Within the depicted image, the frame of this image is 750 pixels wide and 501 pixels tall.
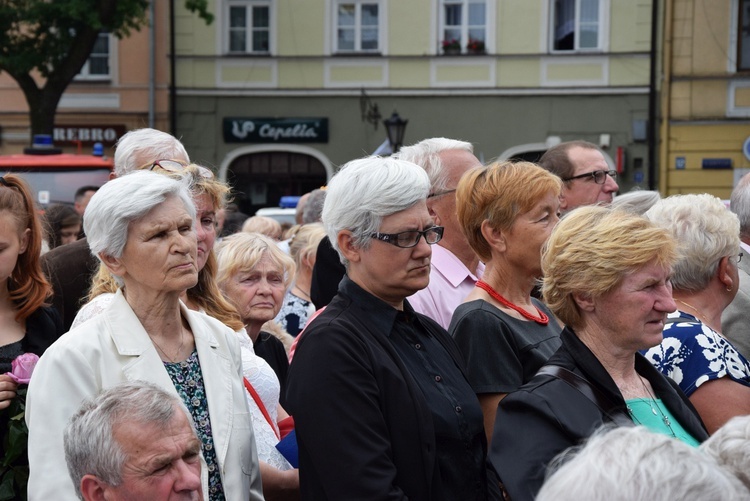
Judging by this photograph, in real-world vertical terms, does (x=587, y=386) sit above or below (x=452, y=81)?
below

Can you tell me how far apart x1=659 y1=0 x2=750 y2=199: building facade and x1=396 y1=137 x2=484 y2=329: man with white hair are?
17.3 m

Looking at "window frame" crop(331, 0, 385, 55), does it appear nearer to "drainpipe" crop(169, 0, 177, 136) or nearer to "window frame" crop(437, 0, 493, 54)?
"window frame" crop(437, 0, 493, 54)

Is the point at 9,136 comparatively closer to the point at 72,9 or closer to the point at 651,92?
the point at 72,9

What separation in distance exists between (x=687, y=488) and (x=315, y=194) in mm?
7089

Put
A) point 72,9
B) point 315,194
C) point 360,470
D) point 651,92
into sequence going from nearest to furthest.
→ point 360,470, point 315,194, point 72,9, point 651,92

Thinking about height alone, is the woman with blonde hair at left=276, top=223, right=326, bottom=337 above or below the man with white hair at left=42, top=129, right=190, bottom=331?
below

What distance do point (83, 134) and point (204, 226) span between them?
19.2 meters

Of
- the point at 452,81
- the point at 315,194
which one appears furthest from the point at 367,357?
the point at 452,81

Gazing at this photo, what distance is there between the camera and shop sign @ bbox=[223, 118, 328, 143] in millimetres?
22141

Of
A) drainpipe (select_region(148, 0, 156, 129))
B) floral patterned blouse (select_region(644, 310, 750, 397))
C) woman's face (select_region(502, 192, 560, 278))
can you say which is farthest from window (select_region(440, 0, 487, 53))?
floral patterned blouse (select_region(644, 310, 750, 397))

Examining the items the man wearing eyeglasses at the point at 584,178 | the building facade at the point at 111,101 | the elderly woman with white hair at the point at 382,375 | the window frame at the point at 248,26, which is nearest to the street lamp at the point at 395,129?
the window frame at the point at 248,26

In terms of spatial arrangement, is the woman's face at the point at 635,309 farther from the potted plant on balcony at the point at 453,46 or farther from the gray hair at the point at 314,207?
the potted plant on balcony at the point at 453,46

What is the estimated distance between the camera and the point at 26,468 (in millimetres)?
3389

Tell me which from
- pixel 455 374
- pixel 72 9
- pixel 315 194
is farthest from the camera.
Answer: pixel 72 9
